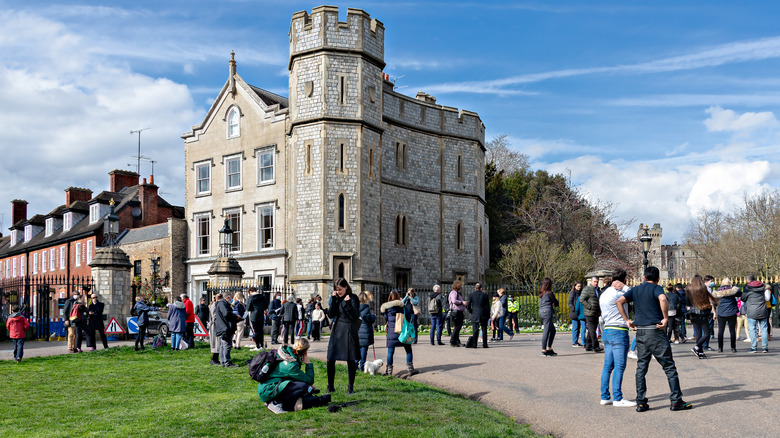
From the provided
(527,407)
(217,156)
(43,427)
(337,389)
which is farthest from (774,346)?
(217,156)

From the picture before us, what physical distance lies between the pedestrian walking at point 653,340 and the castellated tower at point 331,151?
22309 millimetres

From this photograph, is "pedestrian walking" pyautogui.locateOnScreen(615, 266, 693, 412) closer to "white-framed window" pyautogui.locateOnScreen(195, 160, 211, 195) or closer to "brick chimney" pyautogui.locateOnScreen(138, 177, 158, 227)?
"white-framed window" pyautogui.locateOnScreen(195, 160, 211, 195)

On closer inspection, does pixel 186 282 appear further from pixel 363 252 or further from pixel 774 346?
pixel 774 346

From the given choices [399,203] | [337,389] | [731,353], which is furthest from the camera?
[399,203]

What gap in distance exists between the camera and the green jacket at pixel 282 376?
890 cm

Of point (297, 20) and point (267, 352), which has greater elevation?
point (297, 20)

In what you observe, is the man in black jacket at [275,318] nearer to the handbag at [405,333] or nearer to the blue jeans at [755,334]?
the handbag at [405,333]

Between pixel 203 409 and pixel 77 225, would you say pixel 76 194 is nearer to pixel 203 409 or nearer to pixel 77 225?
pixel 77 225

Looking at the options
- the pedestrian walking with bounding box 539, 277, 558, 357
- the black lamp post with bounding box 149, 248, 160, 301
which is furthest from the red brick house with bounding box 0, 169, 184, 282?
the pedestrian walking with bounding box 539, 277, 558, 357

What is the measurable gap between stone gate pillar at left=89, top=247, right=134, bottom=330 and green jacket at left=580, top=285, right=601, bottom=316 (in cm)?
1442

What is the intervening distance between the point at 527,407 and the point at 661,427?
6.74 feet

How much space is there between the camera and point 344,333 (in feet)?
34.4

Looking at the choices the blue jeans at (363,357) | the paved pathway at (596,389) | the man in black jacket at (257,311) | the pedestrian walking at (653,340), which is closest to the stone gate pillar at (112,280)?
the man in black jacket at (257,311)

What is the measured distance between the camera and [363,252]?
32.0 meters
